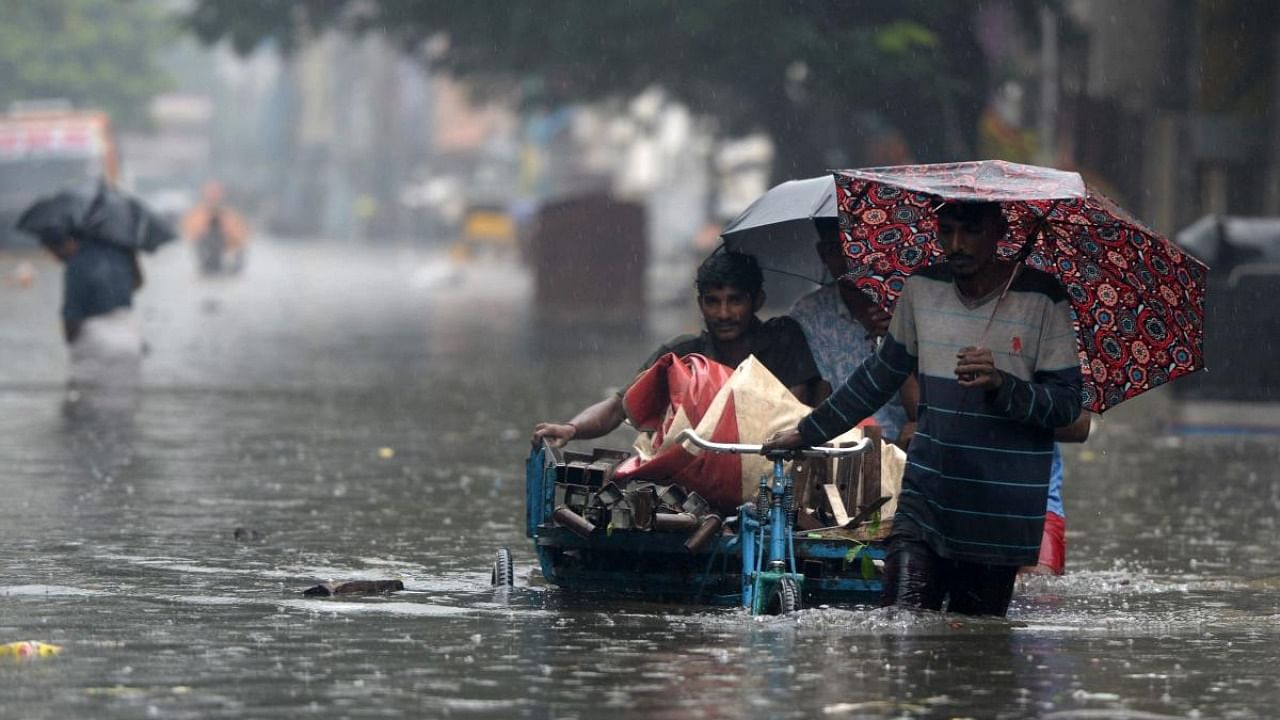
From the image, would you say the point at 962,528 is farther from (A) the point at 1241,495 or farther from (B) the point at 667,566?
(A) the point at 1241,495

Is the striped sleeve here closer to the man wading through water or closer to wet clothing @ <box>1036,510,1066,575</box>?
the man wading through water

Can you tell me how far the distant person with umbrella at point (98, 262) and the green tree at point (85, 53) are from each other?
204 feet

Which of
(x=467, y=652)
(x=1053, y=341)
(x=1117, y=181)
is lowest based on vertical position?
(x=467, y=652)

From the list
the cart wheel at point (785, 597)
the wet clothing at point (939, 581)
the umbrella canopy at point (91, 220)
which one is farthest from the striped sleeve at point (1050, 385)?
the umbrella canopy at point (91, 220)

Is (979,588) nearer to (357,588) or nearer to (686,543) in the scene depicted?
(686,543)

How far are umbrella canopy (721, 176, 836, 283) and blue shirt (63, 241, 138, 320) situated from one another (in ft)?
27.1

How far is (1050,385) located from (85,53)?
82.4 meters

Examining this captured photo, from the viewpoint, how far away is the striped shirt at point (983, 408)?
293 inches

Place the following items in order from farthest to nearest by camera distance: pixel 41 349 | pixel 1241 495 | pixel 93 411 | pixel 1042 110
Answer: pixel 1042 110 → pixel 41 349 → pixel 93 411 → pixel 1241 495

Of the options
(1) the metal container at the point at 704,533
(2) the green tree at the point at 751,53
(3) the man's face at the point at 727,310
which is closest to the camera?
(1) the metal container at the point at 704,533

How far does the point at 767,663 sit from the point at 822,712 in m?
0.81

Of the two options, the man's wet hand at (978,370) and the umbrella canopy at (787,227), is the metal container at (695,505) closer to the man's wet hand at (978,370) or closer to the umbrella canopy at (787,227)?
the umbrella canopy at (787,227)

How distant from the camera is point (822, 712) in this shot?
21.2 ft

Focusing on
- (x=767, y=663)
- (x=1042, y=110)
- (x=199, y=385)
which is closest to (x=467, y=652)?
(x=767, y=663)
